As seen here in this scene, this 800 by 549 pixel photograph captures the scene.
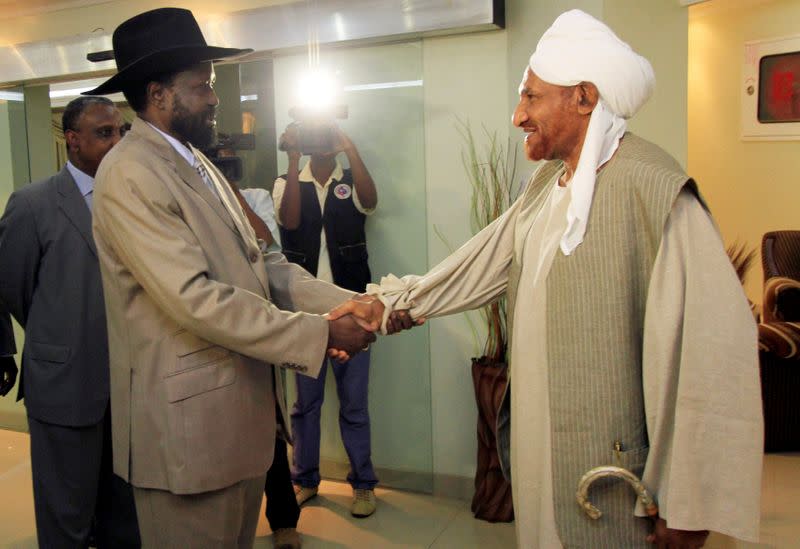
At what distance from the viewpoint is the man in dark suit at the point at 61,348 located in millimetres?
2648

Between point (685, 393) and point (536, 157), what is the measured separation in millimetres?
618

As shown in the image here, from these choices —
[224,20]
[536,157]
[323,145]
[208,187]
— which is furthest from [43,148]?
[536,157]

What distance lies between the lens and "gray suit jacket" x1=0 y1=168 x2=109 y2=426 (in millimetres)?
2639

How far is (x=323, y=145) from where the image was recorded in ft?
11.6

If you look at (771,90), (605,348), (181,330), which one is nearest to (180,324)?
(181,330)

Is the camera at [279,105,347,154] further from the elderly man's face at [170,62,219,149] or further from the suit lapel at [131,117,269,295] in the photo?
the suit lapel at [131,117,269,295]

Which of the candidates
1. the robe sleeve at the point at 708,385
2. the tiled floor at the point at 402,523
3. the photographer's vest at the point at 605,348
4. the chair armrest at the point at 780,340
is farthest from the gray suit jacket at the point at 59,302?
the chair armrest at the point at 780,340

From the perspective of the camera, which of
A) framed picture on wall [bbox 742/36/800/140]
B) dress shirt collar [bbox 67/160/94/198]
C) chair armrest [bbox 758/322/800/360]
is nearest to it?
dress shirt collar [bbox 67/160/94/198]

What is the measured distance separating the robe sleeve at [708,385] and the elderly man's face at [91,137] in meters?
2.12

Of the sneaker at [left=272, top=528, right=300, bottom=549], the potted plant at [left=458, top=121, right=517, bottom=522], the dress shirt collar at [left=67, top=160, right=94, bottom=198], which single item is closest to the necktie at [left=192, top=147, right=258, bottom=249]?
the dress shirt collar at [left=67, top=160, right=94, bottom=198]

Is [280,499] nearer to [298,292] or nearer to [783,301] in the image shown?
[298,292]

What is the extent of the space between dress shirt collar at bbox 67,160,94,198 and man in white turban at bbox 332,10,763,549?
169cm

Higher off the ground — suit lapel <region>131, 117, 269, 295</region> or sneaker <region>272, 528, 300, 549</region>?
suit lapel <region>131, 117, 269, 295</region>

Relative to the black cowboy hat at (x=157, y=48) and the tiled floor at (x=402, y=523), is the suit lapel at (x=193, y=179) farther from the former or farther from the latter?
the tiled floor at (x=402, y=523)
